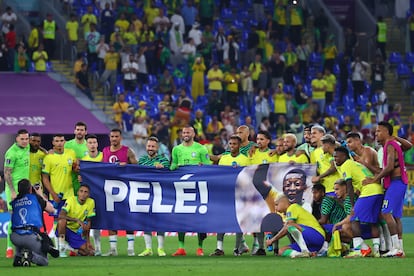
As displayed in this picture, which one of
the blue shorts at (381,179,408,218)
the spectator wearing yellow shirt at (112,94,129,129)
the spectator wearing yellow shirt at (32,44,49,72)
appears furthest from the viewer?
the spectator wearing yellow shirt at (32,44,49,72)

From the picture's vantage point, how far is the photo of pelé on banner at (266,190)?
24.0m

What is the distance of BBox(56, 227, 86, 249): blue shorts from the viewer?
955 inches

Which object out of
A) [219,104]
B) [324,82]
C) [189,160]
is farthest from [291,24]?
[189,160]

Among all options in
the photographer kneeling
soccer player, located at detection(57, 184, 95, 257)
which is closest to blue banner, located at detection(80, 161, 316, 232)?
soccer player, located at detection(57, 184, 95, 257)

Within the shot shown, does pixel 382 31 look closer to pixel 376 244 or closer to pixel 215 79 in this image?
pixel 215 79

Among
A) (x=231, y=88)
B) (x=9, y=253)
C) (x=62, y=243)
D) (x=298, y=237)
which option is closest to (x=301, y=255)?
(x=298, y=237)

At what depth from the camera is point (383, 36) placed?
1881 inches

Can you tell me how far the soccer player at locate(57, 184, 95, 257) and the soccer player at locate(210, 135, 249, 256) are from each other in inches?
90.3

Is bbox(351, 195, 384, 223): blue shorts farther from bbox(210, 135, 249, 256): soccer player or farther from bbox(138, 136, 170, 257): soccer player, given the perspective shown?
bbox(138, 136, 170, 257): soccer player

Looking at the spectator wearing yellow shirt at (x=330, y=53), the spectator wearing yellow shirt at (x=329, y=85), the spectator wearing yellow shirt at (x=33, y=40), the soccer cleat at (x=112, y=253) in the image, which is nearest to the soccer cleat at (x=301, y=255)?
the soccer cleat at (x=112, y=253)

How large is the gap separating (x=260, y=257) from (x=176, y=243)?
17.6 feet

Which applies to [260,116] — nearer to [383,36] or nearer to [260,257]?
[383,36]

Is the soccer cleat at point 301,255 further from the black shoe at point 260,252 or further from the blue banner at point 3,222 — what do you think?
the blue banner at point 3,222

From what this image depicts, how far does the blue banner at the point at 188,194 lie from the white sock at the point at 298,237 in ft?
4.38
